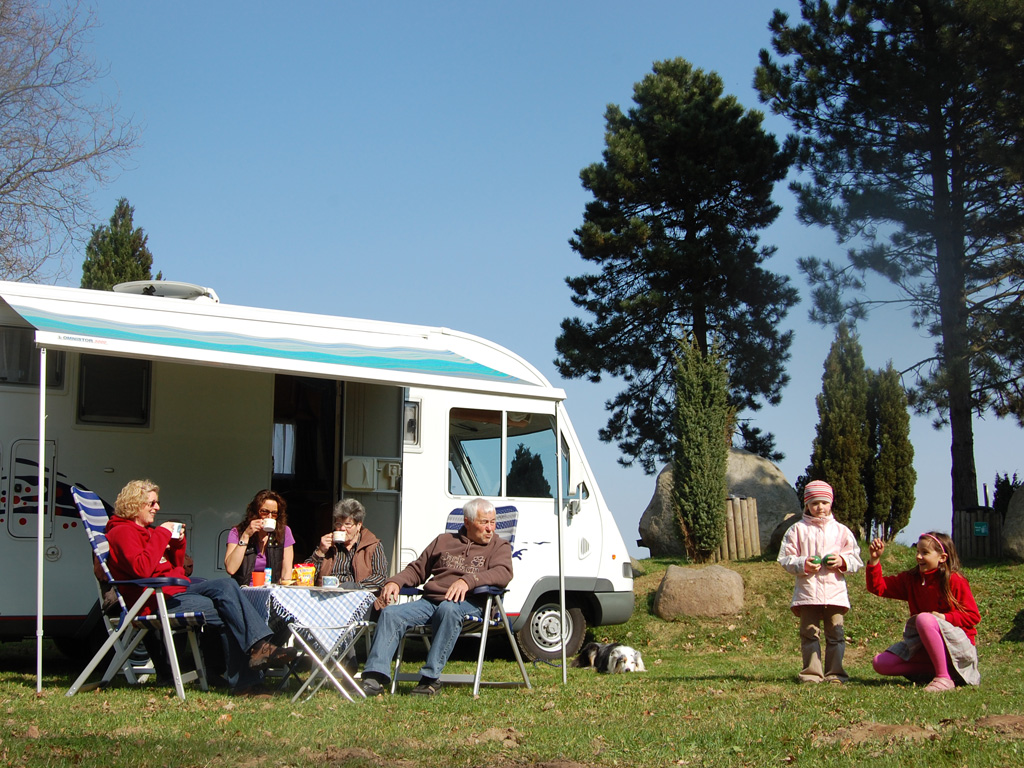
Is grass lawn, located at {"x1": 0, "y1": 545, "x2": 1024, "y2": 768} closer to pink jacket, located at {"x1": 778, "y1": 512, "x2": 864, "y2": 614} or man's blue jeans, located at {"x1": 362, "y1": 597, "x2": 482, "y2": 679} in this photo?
man's blue jeans, located at {"x1": 362, "y1": 597, "x2": 482, "y2": 679}

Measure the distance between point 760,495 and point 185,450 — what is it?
10077mm

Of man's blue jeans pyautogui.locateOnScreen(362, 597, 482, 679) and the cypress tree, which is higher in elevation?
the cypress tree

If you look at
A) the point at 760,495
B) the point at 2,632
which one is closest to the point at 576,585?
the point at 2,632

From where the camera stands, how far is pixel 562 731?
4.95 m

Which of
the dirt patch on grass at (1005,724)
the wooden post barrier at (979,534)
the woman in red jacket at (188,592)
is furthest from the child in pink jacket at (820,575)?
the wooden post barrier at (979,534)

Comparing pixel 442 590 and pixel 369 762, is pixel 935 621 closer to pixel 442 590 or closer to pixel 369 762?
pixel 442 590

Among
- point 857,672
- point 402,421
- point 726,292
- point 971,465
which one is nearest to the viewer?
point 857,672

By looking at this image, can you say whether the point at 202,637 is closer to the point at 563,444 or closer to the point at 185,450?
the point at 185,450

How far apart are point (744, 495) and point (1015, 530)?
406 centimetres

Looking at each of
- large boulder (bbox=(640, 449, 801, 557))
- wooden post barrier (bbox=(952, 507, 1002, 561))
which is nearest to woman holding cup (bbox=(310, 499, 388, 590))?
large boulder (bbox=(640, 449, 801, 557))

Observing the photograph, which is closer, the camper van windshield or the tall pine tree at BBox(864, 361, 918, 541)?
the camper van windshield

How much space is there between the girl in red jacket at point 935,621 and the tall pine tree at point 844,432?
776 cm

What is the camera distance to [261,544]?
723 centimetres

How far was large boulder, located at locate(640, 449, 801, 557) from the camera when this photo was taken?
15312mm
